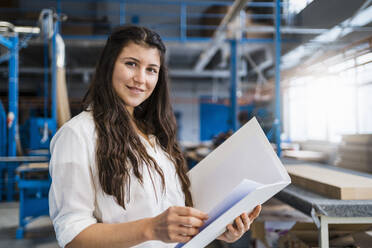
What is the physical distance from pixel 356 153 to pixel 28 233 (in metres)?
4.01

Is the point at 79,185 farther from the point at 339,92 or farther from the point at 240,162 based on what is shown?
the point at 339,92

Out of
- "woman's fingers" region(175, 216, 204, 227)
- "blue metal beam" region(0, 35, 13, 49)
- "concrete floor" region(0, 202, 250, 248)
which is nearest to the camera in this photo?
"woman's fingers" region(175, 216, 204, 227)

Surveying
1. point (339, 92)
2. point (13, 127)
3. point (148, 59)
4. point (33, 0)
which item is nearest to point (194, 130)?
point (33, 0)

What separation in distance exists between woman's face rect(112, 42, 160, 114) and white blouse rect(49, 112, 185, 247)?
0.47 feet

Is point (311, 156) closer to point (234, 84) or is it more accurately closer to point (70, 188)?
point (70, 188)

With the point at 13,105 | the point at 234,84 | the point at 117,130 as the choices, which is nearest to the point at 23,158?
the point at 13,105

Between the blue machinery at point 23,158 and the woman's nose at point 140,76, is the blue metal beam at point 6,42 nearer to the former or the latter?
the blue machinery at point 23,158

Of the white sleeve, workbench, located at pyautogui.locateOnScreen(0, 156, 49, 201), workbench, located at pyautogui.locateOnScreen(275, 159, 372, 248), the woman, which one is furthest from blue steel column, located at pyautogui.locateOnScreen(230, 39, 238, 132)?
the white sleeve

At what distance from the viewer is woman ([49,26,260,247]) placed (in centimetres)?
83

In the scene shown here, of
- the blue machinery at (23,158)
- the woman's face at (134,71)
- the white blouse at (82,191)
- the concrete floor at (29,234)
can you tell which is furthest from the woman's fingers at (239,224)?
the blue machinery at (23,158)

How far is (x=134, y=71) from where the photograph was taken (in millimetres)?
1057

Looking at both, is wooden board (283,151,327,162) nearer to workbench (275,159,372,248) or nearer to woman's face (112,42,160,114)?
workbench (275,159,372,248)

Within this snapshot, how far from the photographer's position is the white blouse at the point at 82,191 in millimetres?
857

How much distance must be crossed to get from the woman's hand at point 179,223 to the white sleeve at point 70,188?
0.84ft
